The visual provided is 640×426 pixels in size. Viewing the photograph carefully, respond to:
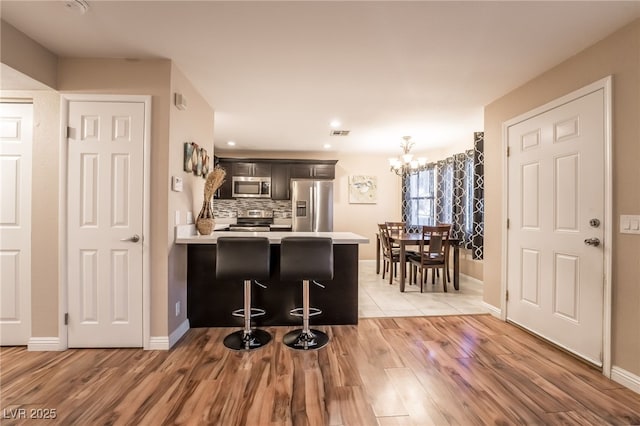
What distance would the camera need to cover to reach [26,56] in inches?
84.0

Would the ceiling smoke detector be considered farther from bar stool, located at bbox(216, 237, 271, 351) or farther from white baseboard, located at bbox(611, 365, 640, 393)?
white baseboard, located at bbox(611, 365, 640, 393)

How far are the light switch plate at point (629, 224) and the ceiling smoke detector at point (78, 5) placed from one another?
12.4 feet

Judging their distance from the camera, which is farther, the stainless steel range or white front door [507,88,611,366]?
the stainless steel range

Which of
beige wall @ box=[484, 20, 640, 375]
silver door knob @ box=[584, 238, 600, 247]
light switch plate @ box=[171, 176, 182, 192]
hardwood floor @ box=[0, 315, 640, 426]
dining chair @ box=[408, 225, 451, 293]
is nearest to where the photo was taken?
hardwood floor @ box=[0, 315, 640, 426]

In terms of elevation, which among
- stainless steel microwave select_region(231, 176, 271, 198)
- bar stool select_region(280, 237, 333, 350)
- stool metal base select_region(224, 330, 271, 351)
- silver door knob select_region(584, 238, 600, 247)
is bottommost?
stool metal base select_region(224, 330, 271, 351)

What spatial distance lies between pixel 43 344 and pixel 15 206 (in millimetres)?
1190

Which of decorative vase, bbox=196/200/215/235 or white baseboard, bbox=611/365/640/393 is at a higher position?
decorative vase, bbox=196/200/215/235

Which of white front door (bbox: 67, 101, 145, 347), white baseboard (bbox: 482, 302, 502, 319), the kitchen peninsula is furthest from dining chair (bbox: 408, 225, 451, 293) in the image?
white front door (bbox: 67, 101, 145, 347)

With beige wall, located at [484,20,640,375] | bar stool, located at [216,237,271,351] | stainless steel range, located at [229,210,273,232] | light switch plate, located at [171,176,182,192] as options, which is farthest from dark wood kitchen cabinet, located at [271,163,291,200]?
beige wall, located at [484,20,640,375]

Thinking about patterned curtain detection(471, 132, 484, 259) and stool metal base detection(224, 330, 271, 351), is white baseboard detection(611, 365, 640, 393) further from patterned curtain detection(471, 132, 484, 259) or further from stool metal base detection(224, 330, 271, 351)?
stool metal base detection(224, 330, 271, 351)

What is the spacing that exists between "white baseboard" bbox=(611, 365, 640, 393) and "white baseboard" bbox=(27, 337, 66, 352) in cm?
426

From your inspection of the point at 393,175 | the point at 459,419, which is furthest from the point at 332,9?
the point at 393,175

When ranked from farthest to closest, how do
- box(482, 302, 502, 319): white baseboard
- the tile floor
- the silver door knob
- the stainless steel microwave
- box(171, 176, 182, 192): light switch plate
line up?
1. the stainless steel microwave
2. the tile floor
3. box(482, 302, 502, 319): white baseboard
4. box(171, 176, 182, 192): light switch plate
5. the silver door knob

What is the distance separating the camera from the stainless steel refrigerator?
5.67m
